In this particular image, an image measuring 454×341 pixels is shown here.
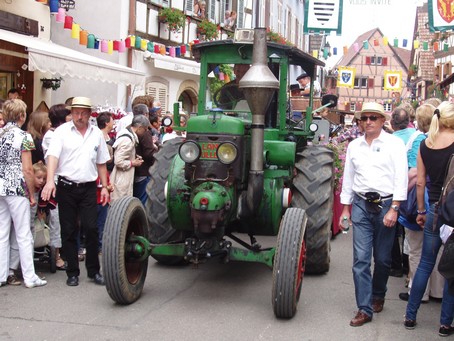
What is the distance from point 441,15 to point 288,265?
9719mm

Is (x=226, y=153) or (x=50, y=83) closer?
(x=226, y=153)

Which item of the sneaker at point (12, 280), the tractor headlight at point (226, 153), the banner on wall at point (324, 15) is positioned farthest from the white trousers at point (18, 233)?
the banner on wall at point (324, 15)

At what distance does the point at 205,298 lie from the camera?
6.35 metres

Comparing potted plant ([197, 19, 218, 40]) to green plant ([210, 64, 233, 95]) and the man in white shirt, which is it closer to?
green plant ([210, 64, 233, 95])

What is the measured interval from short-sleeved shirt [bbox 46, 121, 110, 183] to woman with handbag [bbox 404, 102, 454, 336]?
3065mm

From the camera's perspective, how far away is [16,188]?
6.52 metres

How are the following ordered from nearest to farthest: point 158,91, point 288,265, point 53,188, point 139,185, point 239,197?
point 288,265 < point 239,197 < point 53,188 < point 139,185 < point 158,91

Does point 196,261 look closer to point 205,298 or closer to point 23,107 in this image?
point 205,298

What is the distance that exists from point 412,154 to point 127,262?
2965 mm

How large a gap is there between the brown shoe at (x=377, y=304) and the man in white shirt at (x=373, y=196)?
7.8 inches

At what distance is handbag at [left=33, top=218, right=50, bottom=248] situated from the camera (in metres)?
7.14

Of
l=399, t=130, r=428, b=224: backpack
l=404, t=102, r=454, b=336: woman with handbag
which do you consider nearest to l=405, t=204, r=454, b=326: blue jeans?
l=404, t=102, r=454, b=336: woman with handbag

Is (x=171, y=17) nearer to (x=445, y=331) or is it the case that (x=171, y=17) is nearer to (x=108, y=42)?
(x=108, y=42)

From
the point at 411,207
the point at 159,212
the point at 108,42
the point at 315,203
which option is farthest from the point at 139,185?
the point at 108,42
